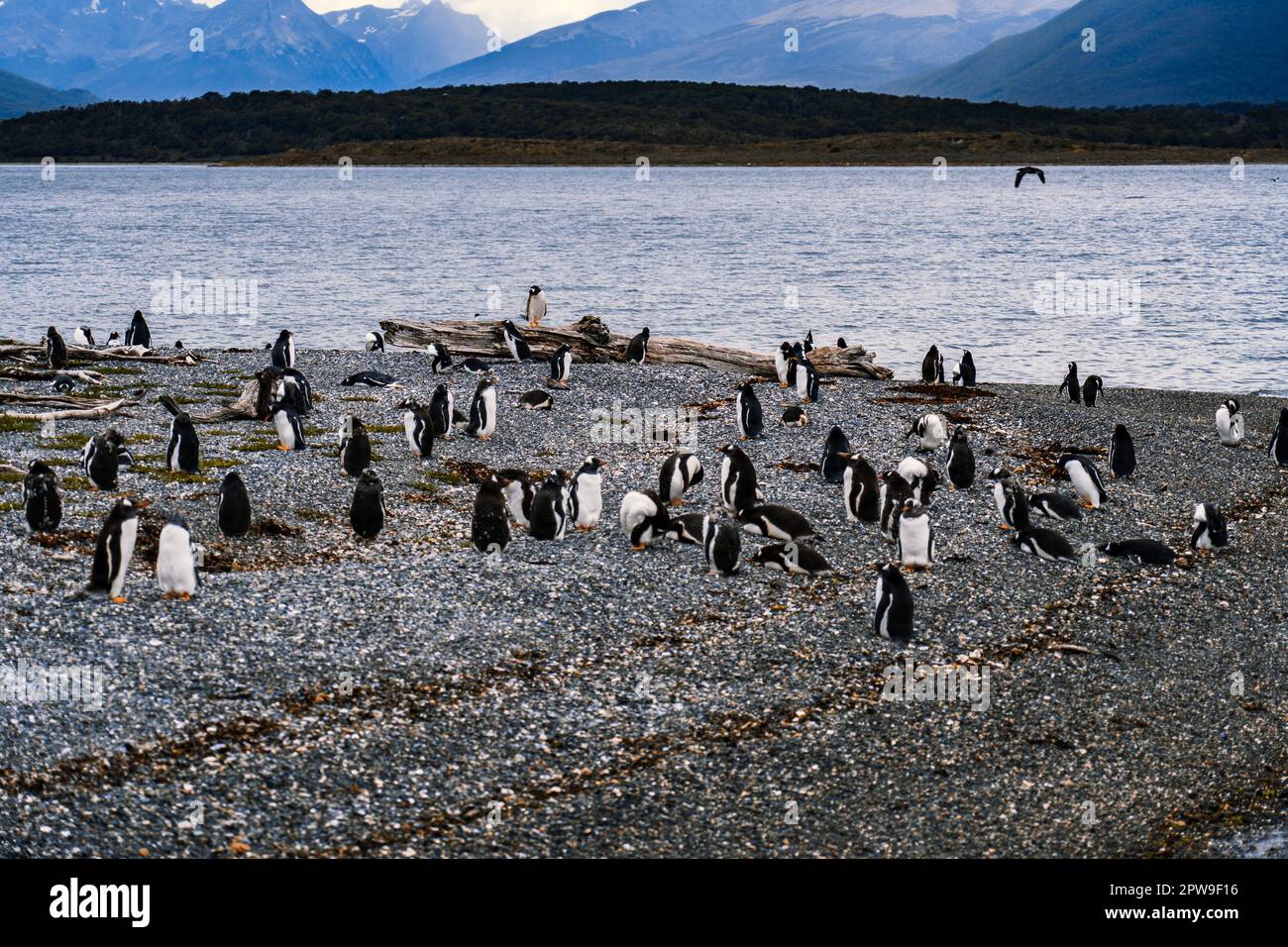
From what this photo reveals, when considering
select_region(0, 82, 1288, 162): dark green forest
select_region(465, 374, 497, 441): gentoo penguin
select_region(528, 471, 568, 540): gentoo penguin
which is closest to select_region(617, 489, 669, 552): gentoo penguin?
select_region(528, 471, 568, 540): gentoo penguin

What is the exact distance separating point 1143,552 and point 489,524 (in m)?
6.67

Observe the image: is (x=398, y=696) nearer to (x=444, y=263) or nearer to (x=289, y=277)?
(x=289, y=277)

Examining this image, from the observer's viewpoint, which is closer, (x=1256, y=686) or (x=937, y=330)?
(x=1256, y=686)

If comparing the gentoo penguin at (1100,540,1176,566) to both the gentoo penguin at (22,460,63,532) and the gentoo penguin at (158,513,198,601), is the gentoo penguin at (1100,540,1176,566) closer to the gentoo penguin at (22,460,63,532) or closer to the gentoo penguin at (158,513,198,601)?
the gentoo penguin at (158,513,198,601)

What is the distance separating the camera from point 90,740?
26.5 ft

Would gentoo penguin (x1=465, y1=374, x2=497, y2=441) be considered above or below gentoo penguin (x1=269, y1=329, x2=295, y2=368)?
below

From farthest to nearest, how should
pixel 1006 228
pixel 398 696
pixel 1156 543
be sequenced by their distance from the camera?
pixel 1006 228
pixel 1156 543
pixel 398 696

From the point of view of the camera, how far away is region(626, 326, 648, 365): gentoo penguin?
24844 mm

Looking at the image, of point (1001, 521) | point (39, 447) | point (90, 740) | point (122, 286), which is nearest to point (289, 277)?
point (122, 286)

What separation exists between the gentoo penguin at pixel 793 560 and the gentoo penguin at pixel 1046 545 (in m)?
2.27

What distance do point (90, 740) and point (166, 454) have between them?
7.80m

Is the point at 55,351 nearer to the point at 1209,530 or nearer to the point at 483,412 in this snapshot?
the point at 483,412

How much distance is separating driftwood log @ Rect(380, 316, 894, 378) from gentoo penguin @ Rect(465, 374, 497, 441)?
728 centimetres

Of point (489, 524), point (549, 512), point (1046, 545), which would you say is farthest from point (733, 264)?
point (489, 524)
